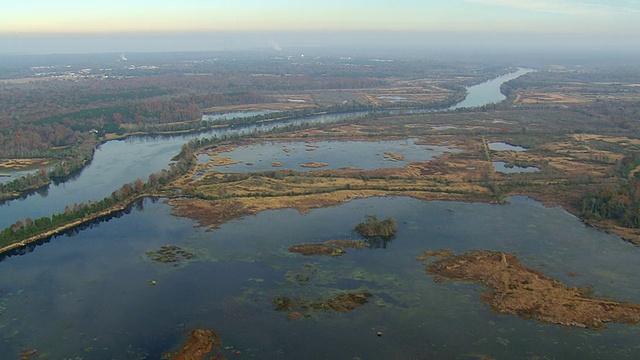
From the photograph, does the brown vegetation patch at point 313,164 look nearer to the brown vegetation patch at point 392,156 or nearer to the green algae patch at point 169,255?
the brown vegetation patch at point 392,156

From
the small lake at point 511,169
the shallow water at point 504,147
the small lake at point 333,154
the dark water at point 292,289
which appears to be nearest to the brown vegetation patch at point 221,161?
the small lake at point 333,154

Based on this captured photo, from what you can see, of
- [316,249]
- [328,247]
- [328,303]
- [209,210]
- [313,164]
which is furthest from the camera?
[313,164]

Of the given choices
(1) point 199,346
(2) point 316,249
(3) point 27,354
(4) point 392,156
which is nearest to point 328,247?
(2) point 316,249

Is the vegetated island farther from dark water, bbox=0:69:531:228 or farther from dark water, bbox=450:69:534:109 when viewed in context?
dark water, bbox=450:69:534:109

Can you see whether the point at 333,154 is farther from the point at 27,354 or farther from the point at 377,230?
the point at 27,354

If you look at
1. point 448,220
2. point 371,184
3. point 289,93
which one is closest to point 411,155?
point 371,184

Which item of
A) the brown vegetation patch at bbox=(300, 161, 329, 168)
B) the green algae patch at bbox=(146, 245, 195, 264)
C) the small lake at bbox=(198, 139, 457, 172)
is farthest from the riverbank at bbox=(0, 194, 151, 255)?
the brown vegetation patch at bbox=(300, 161, 329, 168)
